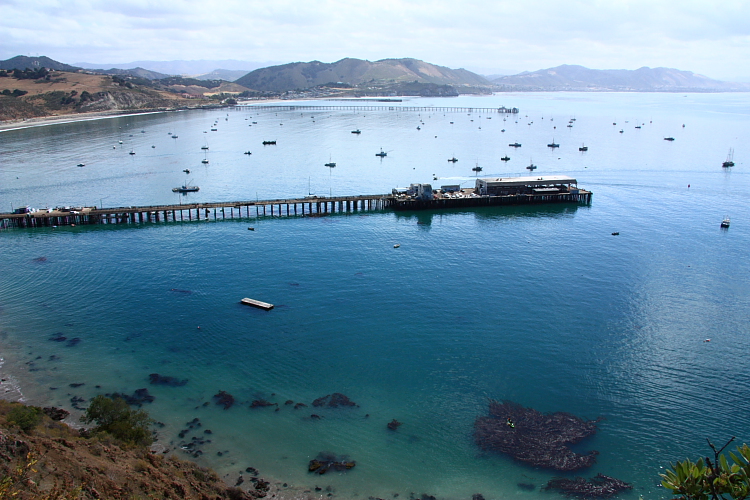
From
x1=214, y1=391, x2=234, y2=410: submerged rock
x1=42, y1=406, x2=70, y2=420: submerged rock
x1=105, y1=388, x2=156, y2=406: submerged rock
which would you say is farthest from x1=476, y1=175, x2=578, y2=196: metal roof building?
x1=42, y1=406, x2=70, y2=420: submerged rock

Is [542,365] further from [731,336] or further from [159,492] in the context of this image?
[159,492]

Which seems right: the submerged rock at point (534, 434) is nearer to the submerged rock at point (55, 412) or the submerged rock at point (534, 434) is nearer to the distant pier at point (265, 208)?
the submerged rock at point (55, 412)

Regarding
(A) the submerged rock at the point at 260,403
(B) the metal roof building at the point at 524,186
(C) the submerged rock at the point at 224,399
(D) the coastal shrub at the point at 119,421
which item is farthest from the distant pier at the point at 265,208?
(D) the coastal shrub at the point at 119,421

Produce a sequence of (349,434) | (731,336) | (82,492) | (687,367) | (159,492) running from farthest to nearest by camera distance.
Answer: (731,336) < (687,367) < (349,434) < (159,492) < (82,492)

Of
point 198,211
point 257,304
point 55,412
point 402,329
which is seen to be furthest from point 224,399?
point 198,211

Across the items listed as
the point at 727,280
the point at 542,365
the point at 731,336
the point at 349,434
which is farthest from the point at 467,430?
the point at 727,280

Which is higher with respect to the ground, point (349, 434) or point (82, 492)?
point (82, 492)

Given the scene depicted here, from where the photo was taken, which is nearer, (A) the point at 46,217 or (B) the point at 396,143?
(A) the point at 46,217

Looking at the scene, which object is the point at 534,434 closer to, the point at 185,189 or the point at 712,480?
the point at 712,480
